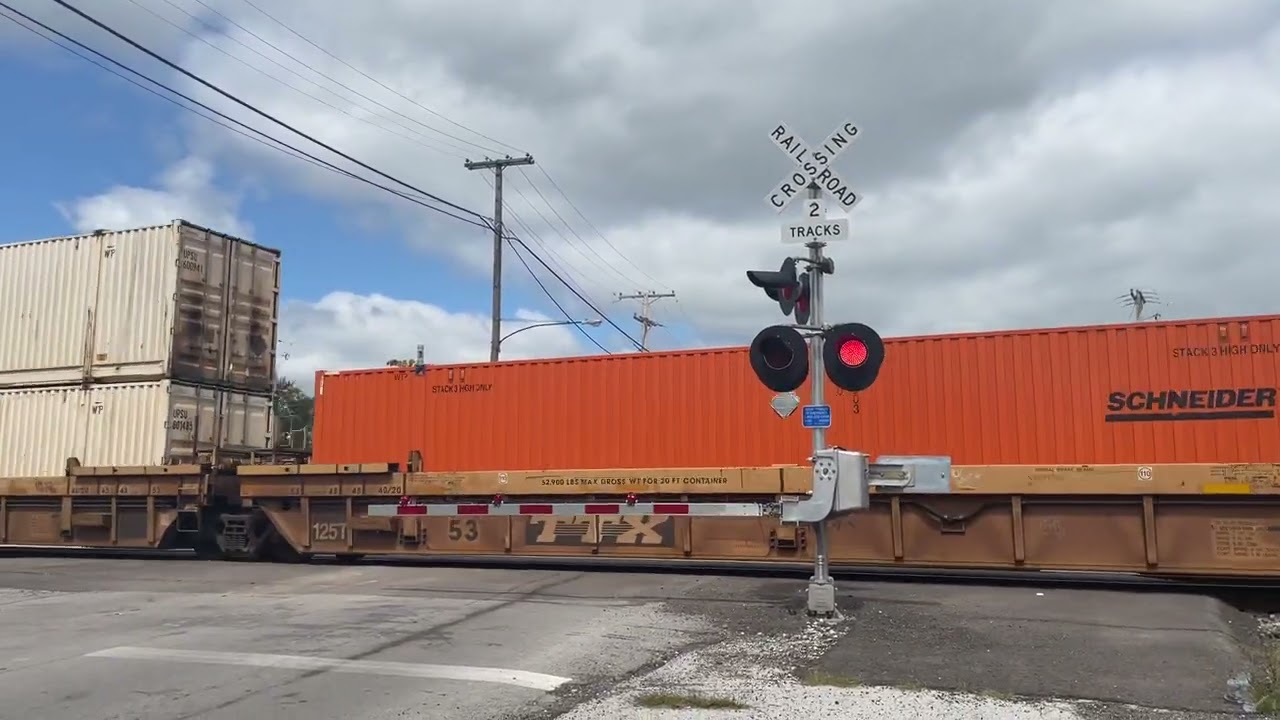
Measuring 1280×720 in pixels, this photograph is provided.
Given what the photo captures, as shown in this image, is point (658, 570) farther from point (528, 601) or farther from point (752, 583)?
point (528, 601)

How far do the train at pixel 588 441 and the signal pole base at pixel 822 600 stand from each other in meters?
1.26

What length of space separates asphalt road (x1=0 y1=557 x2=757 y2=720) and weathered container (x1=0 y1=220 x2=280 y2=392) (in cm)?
416

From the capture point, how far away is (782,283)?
9.02 meters

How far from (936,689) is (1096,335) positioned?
23.1ft

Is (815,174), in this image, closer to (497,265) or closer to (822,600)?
(822,600)

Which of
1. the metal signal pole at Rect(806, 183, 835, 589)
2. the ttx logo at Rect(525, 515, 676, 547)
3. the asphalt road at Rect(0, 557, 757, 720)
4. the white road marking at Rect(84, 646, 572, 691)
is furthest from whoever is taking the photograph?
the ttx logo at Rect(525, 515, 676, 547)

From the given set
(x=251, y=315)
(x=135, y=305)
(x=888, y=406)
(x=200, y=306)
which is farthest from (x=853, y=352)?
(x=135, y=305)

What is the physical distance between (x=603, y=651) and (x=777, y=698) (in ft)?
6.54

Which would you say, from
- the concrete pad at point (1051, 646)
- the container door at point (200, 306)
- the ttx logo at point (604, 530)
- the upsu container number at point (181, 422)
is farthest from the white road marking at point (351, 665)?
the container door at point (200, 306)

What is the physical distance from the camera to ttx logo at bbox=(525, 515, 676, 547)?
13.3 meters

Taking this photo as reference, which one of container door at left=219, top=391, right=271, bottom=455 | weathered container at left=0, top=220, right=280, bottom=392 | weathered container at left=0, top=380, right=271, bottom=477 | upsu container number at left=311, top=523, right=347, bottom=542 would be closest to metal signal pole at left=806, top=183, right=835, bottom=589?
upsu container number at left=311, top=523, right=347, bottom=542

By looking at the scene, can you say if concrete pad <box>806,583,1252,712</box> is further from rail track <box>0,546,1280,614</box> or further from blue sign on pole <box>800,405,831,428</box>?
blue sign on pole <box>800,405,831,428</box>

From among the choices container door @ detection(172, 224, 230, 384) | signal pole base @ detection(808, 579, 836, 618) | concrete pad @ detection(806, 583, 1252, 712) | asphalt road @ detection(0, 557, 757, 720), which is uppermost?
container door @ detection(172, 224, 230, 384)

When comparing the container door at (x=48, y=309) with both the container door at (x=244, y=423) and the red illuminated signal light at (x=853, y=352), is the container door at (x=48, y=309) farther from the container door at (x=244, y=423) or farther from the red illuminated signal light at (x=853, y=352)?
the red illuminated signal light at (x=853, y=352)
